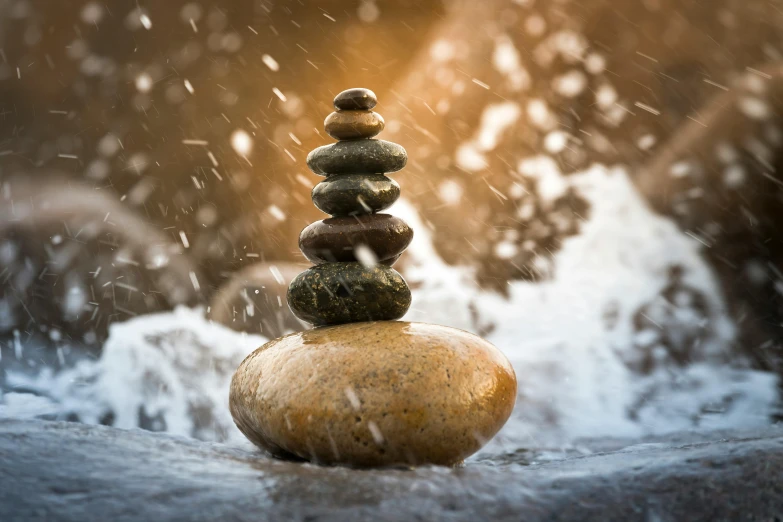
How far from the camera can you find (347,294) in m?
3.40

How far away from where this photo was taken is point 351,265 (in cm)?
349

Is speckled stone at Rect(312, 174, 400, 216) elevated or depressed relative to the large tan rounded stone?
elevated

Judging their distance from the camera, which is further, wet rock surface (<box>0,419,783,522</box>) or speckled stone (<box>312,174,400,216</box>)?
speckled stone (<box>312,174,400,216</box>)

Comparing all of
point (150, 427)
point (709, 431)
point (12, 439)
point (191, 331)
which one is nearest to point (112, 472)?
point (12, 439)

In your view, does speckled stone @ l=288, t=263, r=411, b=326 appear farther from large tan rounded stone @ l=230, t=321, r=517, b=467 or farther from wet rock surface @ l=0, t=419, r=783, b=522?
wet rock surface @ l=0, t=419, r=783, b=522

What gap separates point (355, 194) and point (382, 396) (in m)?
1.18

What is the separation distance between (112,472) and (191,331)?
3964mm

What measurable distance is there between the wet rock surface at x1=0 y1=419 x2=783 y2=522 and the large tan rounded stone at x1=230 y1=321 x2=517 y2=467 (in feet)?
0.88

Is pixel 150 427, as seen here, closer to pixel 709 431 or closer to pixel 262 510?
pixel 262 510

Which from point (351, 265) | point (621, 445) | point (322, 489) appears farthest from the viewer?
point (621, 445)

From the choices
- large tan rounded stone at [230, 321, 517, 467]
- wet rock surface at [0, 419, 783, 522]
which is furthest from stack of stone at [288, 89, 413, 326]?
wet rock surface at [0, 419, 783, 522]

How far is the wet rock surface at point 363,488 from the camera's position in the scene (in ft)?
6.19

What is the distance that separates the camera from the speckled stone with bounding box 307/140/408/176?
3559 millimetres

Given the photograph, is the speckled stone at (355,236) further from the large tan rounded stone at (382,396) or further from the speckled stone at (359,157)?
the large tan rounded stone at (382,396)
